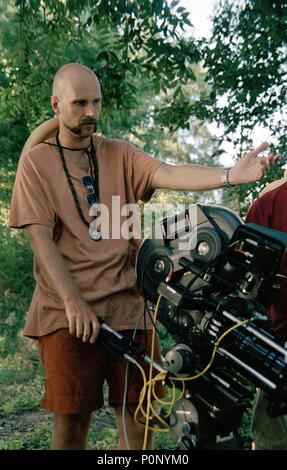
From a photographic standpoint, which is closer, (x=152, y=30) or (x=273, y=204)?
(x=273, y=204)

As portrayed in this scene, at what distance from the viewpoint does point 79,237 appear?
233 centimetres

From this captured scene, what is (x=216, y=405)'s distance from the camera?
5.94 feet

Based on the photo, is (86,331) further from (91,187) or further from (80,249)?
(91,187)

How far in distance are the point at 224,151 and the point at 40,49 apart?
67.3 inches

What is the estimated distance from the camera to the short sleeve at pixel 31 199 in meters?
2.30

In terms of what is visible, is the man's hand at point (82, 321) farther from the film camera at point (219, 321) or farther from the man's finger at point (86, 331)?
the film camera at point (219, 321)

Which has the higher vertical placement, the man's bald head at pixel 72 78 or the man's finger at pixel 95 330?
the man's bald head at pixel 72 78

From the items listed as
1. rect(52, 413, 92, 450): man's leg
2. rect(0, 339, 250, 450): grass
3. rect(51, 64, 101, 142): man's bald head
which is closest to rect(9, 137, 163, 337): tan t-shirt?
rect(51, 64, 101, 142): man's bald head

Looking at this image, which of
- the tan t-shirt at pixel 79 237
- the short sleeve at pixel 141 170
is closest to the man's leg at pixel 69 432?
the tan t-shirt at pixel 79 237

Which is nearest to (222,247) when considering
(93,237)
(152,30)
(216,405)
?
(216,405)

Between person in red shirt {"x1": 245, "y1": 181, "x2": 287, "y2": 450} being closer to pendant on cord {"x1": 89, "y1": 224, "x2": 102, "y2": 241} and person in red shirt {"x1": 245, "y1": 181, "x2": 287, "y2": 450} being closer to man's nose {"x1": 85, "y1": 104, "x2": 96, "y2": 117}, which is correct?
pendant on cord {"x1": 89, "y1": 224, "x2": 102, "y2": 241}

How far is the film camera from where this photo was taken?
174 centimetres

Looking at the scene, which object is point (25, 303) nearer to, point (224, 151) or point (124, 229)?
point (224, 151)

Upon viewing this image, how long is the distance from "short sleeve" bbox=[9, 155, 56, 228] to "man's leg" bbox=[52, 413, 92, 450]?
74 centimetres
